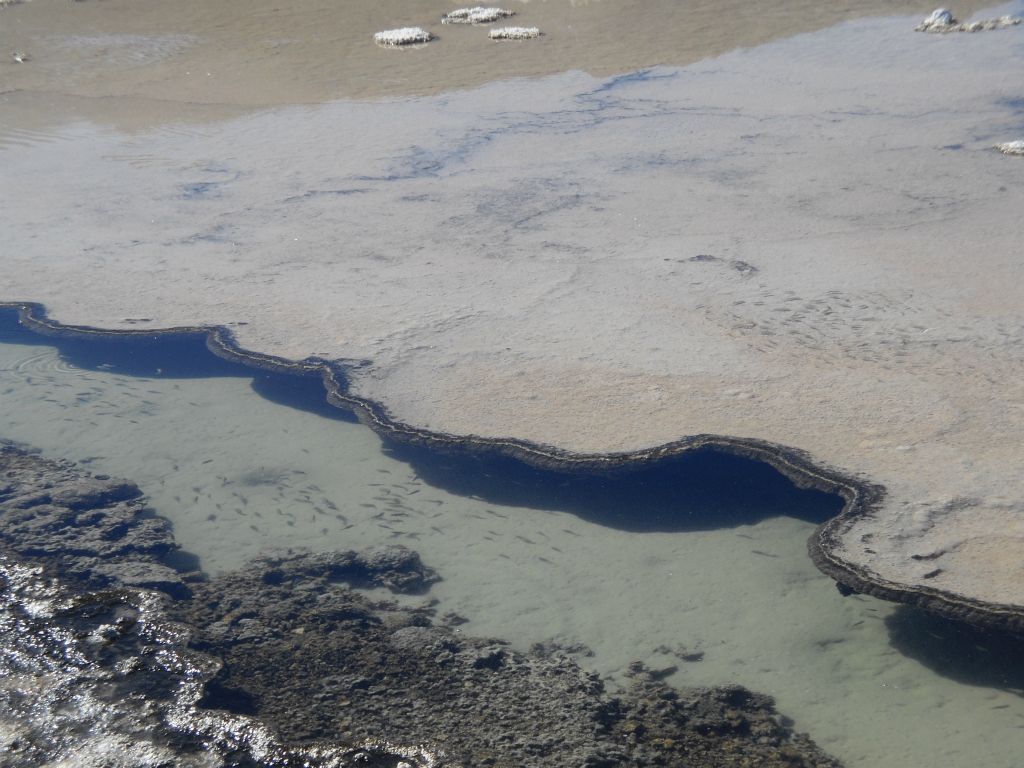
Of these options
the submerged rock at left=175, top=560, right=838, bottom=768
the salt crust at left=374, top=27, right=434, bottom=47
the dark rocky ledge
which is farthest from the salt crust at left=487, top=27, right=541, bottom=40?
the submerged rock at left=175, top=560, right=838, bottom=768

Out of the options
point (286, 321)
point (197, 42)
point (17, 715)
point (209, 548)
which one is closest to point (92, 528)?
point (209, 548)

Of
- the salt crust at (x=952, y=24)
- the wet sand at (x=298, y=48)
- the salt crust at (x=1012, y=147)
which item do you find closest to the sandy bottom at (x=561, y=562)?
the salt crust at (x=1012, y=147)

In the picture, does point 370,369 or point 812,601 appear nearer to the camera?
point 812,601

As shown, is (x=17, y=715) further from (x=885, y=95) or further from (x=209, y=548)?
(x=885, y=95)

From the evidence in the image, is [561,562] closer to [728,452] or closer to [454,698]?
[728,452]

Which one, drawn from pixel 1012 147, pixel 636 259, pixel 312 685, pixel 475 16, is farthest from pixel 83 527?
pixel 475 16

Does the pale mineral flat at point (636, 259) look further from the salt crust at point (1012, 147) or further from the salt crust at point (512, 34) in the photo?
the salt crust at point (512, 34)
